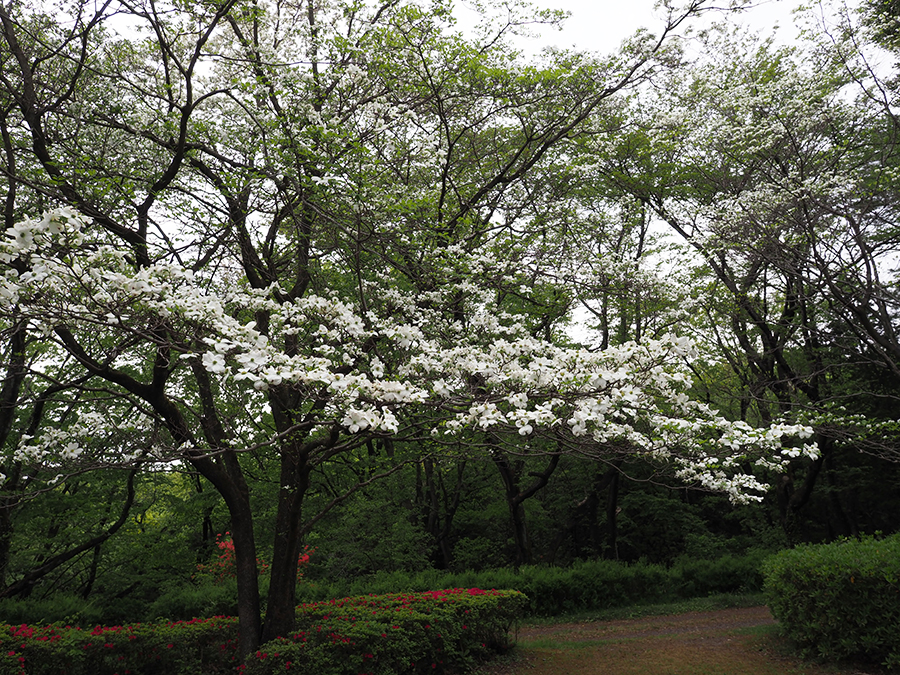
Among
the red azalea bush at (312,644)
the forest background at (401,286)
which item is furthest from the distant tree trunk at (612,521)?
the red azalea bush at (312,644)

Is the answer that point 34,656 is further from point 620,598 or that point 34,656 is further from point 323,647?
point 620,598

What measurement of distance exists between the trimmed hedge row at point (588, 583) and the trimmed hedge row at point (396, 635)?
213 cm

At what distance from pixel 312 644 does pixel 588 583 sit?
7.34m

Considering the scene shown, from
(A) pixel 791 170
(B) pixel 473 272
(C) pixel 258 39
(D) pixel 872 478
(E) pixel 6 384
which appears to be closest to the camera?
(B) pixel 473 272

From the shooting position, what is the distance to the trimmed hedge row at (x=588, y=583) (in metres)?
9.63

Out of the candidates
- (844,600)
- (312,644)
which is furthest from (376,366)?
(844,600)

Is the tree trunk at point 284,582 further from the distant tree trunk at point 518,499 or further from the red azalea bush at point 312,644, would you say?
the distant tree trunk at point 518,499

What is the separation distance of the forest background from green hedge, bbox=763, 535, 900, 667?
1.18 m

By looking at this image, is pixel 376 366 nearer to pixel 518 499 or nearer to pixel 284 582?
pixel 284 582

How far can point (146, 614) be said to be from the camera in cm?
1007

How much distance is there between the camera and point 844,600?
635 cm

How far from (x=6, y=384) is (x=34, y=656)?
4.80 m

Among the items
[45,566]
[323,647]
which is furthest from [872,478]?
[45,566]

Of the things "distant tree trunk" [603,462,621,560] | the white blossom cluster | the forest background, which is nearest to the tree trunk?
the forest background
